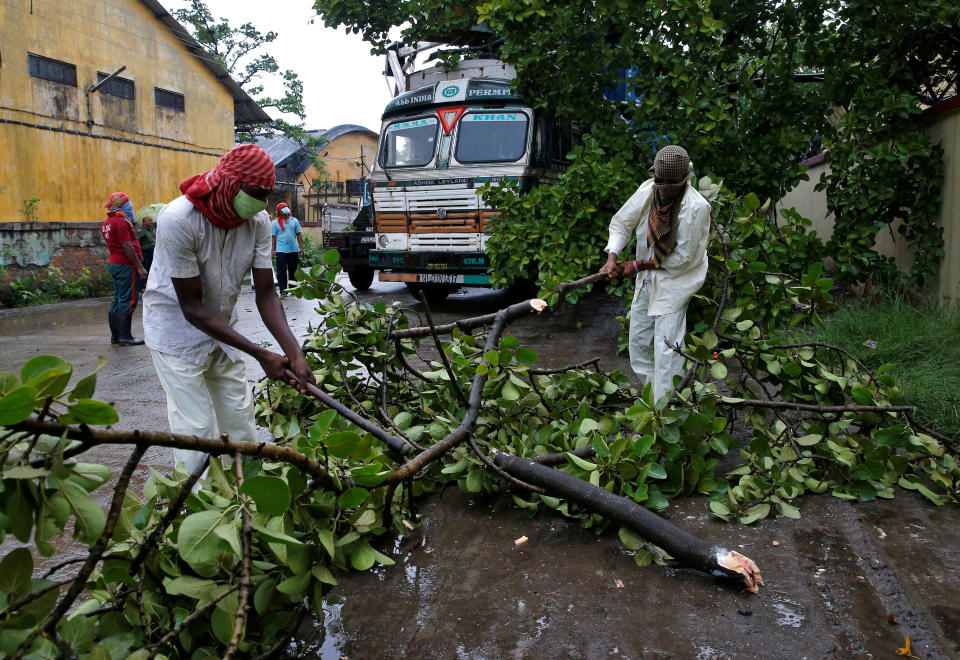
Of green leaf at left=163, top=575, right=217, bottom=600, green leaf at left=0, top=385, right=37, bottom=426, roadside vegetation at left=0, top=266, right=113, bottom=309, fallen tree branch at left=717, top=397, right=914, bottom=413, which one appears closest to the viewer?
green leaf at left=0, top=385, right=37, bottom=426

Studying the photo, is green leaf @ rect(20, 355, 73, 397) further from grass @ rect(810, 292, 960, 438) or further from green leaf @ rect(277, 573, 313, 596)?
grass @ rect(810, 292, 960, 438)

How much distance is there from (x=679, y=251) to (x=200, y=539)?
3162 mm

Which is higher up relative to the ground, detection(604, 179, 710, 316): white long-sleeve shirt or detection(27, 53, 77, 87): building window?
detection(27, 53, 77, 87): building window

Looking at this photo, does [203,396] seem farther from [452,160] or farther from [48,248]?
[48,248]

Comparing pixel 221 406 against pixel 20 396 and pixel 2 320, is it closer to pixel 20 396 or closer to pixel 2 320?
pixel 20 396

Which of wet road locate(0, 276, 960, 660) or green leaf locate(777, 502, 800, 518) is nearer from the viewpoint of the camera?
wet road locate(0, 276, 960, 660)

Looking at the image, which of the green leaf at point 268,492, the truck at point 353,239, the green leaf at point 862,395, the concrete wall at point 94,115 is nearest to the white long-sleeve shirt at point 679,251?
the green leaf at point 862,395

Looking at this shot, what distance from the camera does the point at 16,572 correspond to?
4.61 ft

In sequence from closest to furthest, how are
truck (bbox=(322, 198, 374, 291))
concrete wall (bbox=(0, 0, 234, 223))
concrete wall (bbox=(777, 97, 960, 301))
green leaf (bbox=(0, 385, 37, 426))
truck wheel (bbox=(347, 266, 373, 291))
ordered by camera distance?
green leaf (bbox=(0, 385, 37, 426)), concrete wall (bbox=(777, 97, 960, 301)), truck (bbox=(322, 198, 374, 291)), truck wheel (bbox=(347, 266, 373, 291)), concrete wall (bbox=(0, 0, 234, 223))

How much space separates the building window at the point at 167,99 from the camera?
17609mm

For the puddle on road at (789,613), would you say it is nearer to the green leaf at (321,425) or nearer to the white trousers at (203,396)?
the green leaf at (321,425)

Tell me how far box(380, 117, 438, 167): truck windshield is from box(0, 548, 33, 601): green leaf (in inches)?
340

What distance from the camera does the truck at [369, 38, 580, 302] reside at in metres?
8.97

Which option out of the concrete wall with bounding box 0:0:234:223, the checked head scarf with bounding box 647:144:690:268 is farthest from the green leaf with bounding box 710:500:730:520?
the concrete wall with bounding box 0:0:234:223
